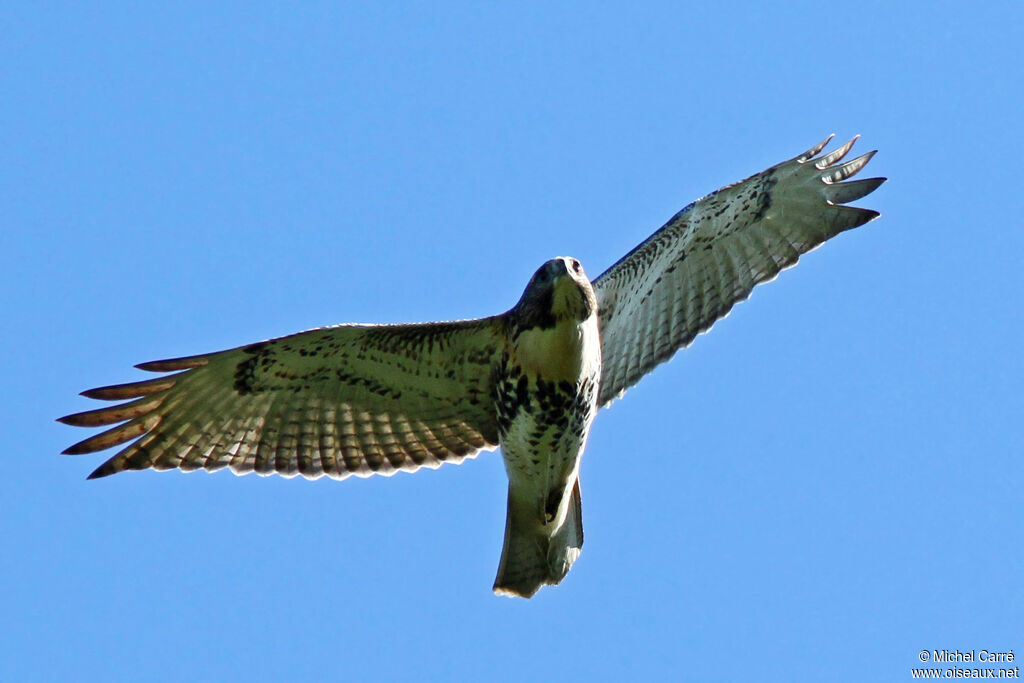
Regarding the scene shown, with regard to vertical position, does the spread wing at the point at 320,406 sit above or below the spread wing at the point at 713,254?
below

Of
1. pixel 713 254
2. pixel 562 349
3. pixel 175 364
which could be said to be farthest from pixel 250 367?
pixel 713 254

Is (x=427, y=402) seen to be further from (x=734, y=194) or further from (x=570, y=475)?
(x=734, y=194)

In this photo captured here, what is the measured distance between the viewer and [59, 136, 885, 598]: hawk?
9.69 m

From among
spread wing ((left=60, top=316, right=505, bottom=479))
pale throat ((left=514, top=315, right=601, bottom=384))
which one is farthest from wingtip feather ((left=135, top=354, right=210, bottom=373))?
pale throat ((left=514, top=315, right=601, bottom=384))

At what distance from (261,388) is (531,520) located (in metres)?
2.26

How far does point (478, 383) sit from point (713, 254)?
2061 millimetres

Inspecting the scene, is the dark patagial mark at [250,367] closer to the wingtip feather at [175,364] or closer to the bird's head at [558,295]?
the wingtip feather at [175,364]

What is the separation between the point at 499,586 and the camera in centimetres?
999

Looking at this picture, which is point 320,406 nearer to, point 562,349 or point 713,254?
point 562,349

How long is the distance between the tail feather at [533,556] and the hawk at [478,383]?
0.03ft

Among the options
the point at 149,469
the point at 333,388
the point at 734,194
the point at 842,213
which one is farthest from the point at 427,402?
the point at 842,213

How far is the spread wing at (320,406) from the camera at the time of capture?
977 centimetres

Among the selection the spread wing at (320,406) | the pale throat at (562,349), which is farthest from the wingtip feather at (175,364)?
the pale throat at (562,349)

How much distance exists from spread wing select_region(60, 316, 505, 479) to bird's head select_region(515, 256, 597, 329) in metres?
0.59
